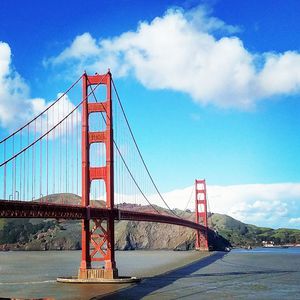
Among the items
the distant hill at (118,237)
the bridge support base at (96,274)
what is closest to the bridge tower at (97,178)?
the bridge support base at (96,274)

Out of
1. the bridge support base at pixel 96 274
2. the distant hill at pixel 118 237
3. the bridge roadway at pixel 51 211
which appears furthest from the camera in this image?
the distant hill at pixel 118 237

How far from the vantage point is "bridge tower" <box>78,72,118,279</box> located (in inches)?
1709

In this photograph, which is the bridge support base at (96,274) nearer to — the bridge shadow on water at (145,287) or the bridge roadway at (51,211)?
the bridge shadow on water at (145,287)

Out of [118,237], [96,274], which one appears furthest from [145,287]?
[118,237]

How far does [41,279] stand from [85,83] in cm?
1731

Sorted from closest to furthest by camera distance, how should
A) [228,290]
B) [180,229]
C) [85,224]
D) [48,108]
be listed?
1. [228,290]
2. [85,224]
3. [48,108]
4. [180,229]

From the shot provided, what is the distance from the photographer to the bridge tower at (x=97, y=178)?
43.4 meters

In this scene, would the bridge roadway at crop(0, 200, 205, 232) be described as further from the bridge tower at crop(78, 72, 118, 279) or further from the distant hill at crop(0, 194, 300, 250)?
the distant hill at crop(0, 194, 300, 250)

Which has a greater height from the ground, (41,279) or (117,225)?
(117,225)

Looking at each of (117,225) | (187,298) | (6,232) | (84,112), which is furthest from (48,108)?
(6,232)

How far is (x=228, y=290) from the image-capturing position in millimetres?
39125

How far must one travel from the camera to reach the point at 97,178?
45500 millimetres

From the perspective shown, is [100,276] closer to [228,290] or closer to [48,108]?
[228,290]

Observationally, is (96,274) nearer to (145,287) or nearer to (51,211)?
(145,287)
